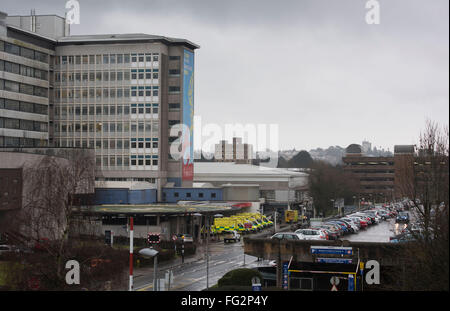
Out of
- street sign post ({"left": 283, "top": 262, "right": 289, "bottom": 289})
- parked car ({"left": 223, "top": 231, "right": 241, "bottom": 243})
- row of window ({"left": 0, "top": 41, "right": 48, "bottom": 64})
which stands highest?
row of window ({"left": 0, "top": 41, "right": 48, "bottom": 64})

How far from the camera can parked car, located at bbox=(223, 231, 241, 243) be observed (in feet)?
251

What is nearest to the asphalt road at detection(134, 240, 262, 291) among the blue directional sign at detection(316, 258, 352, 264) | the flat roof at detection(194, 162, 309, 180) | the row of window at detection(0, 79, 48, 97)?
the blue directional sign at detection(316, 258, 352, 264)

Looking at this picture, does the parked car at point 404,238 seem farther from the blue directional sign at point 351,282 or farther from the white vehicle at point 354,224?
the white vehicle at point 354,224

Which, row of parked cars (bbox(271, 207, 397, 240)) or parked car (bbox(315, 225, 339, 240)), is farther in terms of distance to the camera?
parked car (bbox(315, 225, 339, 240))

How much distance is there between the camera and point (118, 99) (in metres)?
111

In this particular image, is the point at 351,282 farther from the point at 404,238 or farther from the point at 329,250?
the point at 404,238

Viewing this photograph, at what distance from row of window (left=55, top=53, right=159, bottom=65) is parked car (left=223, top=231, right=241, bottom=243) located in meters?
40.9

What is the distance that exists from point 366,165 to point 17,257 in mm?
169768

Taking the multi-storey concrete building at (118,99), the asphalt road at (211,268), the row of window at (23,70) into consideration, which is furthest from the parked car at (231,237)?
the row of window at (23,70)

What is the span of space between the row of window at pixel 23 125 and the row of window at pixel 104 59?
12.2 meters

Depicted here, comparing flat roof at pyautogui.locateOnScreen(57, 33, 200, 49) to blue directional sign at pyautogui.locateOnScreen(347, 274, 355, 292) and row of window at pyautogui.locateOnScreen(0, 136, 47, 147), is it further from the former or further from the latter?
blue directional sign at pyautogui.locateOnScreen(347, 274, 355, 292)

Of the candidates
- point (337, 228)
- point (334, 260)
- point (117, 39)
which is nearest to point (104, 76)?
point (117, 39)

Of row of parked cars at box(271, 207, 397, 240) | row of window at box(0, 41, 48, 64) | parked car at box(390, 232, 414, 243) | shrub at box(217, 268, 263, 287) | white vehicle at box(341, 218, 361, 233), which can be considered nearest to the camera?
shrub at box(217, 268, 263, 287)

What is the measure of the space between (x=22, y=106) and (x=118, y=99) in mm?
16714
